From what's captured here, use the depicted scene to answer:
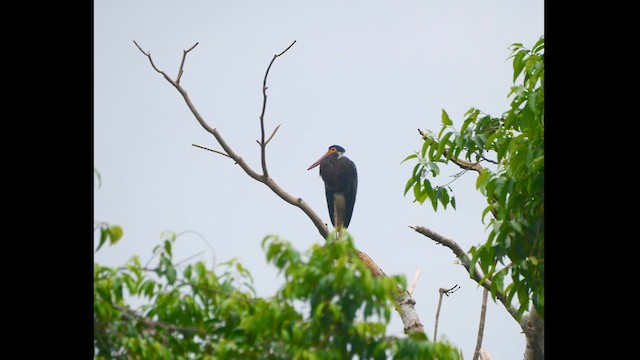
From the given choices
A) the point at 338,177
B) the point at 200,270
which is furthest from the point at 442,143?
the point at 338,177

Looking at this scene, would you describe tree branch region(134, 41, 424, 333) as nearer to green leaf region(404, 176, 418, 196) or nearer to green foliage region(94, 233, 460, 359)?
green leaf region(404, 176, 418, 196)

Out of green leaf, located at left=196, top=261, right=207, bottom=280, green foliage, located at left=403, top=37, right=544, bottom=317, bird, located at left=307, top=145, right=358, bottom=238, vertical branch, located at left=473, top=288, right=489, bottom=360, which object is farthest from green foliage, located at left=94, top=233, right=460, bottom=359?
bird, located at left=307, top=145, right=358, bottom=238

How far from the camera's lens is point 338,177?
4.50 meters

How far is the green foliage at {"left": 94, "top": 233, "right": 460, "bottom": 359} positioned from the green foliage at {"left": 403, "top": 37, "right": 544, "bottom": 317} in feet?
1.95

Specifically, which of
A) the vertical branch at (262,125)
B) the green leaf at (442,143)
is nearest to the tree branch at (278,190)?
the vertical branch at (262,125)

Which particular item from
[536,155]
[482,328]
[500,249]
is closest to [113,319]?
[500,249]

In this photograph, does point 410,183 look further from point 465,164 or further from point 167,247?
point 167,247

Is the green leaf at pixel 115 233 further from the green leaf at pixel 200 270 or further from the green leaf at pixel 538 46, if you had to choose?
the green leaf at pixel 538 46

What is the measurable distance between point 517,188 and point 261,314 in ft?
3.16

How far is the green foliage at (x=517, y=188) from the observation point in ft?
6.70

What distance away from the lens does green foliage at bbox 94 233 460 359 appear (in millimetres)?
1488

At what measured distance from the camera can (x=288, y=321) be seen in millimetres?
1504
